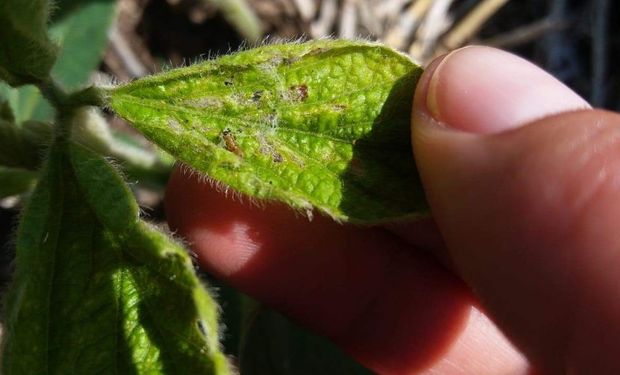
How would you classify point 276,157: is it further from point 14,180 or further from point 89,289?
point 14,180

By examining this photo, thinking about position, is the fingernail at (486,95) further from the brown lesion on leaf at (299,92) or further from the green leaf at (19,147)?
the green leaf at (19,147)

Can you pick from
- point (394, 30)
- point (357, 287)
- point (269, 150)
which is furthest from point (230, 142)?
point (394, 30)

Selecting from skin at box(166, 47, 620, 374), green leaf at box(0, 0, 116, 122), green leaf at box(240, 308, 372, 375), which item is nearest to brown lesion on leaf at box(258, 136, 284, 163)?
skin at box(166, 47, 620, 374)

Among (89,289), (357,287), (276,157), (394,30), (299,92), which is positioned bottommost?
(89,289)

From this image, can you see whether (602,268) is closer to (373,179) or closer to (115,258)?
(373,179)

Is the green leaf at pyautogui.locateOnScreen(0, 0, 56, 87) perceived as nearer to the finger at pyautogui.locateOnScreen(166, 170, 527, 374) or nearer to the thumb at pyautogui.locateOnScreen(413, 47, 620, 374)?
the finger at pyautogui.locateOnScreen(166, 170, 527, 374)

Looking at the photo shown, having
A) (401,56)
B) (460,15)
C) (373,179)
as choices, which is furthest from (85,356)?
(460,15)

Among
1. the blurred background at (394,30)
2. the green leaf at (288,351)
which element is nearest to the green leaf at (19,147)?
the green leaf at (288,351)
